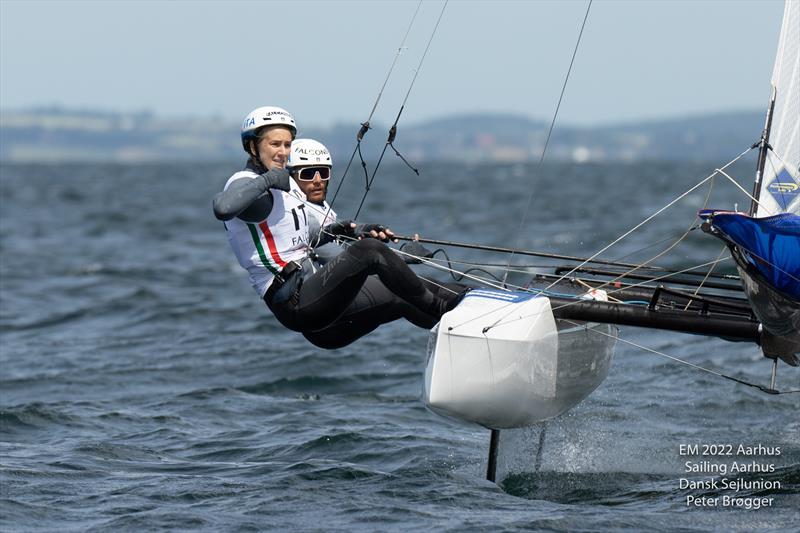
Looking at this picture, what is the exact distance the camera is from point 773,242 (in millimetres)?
4508

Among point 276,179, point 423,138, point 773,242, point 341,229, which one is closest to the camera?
point 773,242

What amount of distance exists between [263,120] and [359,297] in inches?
34.2

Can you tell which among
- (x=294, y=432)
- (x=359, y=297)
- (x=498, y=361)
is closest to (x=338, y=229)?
(x=359, y=297)

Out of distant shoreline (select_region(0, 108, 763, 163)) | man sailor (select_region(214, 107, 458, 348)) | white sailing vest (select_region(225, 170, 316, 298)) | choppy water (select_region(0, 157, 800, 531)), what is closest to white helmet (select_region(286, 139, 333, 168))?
man sailor (select_region(214, 107, 458, 348))

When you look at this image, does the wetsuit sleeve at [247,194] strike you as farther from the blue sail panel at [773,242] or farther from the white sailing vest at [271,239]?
the blue sail panel at [773,242]

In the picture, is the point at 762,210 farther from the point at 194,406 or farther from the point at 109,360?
the point at 109,360

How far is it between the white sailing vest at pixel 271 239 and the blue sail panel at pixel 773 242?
1755 millimetres

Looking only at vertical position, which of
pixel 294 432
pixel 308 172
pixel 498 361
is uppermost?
pixel 308 172

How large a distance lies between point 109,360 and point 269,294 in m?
4.14

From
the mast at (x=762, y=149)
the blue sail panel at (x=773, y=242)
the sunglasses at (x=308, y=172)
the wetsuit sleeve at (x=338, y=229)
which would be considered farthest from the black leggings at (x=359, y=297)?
the mast at (x=762, y=149)

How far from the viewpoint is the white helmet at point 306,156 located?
17.6 ft

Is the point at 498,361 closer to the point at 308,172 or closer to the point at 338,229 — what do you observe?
the point at 338,229

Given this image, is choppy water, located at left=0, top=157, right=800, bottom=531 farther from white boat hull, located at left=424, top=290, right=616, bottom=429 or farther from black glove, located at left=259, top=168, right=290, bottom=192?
black glove, located at left=259, top=168, right=290, bottom=192

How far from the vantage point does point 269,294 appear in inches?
203
